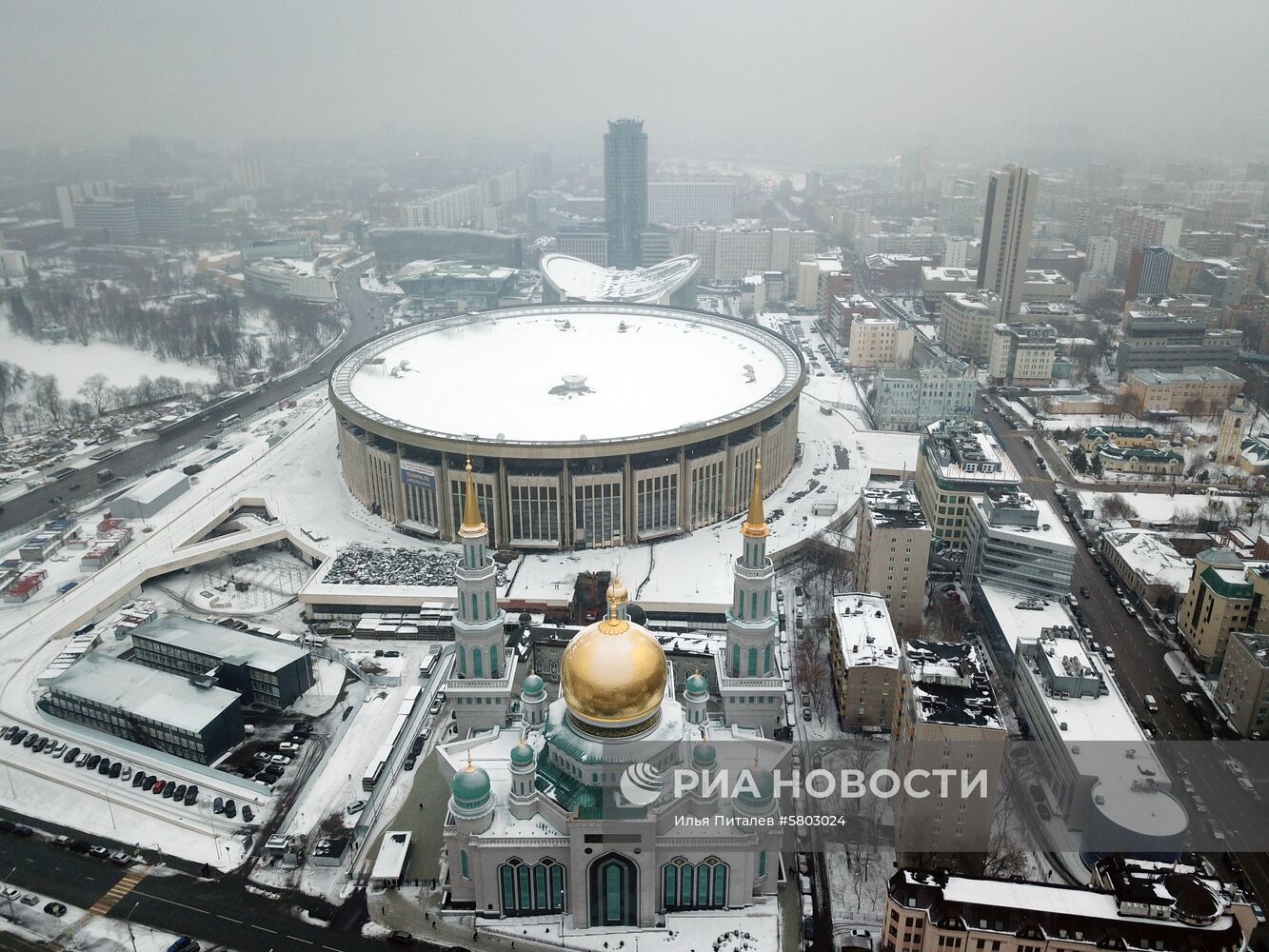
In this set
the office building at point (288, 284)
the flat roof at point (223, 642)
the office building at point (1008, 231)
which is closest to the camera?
the flat roof at point (223, 642)

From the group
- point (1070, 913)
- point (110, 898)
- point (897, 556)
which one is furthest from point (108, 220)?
point (1070, 913)

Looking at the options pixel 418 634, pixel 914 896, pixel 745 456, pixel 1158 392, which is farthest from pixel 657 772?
pixel 1158 392

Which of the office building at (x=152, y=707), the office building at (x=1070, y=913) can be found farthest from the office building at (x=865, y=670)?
the office building at (x=152, y=707)

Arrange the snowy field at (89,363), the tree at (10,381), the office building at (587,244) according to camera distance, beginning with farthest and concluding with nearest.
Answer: the office building at (587,244), the snowy field at (89,363), the tree at (10,381)

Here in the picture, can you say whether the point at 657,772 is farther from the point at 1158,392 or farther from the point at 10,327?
the point at 10,327

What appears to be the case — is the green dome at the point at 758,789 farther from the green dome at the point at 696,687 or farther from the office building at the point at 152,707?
the office building at the point at 152,707

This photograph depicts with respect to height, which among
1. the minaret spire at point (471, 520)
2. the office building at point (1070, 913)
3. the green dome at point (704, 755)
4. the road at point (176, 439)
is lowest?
the road at point (176, 439)
